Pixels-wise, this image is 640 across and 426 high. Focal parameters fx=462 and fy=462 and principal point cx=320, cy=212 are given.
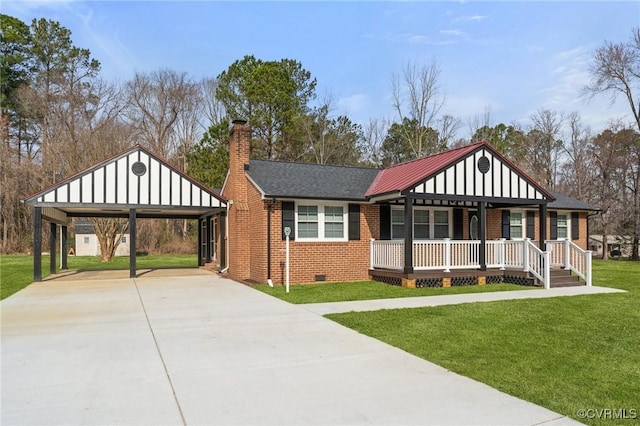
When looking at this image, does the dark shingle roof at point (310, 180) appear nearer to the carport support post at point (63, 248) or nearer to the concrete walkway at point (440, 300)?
the concrete walkway at point (440, 300)

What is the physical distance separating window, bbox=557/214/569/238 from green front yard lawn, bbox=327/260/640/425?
9.87 metres

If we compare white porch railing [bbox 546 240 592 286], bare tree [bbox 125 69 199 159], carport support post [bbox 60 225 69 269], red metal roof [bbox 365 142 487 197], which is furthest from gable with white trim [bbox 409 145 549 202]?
bare tree [bbox 125 69 199 159]

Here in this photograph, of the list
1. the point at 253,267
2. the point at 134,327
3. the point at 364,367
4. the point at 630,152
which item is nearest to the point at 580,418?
the point at 364,367

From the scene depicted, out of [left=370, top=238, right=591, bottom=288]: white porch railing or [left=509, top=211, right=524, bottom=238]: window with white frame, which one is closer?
[left=370, top=238, right=591, bottom=288]: white porch railing

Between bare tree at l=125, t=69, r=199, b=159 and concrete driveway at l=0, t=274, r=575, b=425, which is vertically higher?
bare tree at l=125, t=69, r=199, b=159

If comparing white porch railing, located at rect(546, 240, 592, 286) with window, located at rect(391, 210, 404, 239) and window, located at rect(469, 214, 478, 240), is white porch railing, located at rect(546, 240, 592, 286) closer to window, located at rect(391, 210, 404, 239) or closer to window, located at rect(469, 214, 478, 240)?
window, located at rect(469, 214, 478, 240)

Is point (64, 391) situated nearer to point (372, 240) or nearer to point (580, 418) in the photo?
point (580, 418)

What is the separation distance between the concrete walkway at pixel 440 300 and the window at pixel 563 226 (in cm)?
724

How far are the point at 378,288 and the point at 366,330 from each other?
587 cm

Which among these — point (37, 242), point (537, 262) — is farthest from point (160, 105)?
point (537, 262)

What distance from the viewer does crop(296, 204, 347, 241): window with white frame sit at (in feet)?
49.4

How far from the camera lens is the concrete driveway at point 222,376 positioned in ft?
13.6

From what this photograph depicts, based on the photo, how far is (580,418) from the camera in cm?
405

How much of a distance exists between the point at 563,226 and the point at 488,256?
7.54 metres
